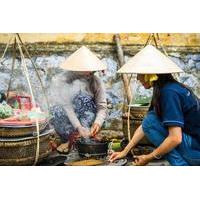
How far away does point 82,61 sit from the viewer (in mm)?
4438

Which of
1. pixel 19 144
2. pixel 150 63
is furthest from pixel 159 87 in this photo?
pixel 19 144

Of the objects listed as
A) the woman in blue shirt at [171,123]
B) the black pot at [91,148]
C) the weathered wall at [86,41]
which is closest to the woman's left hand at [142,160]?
the woman in blue shirt at [171,123]

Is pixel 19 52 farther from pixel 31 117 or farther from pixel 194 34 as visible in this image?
pixel 194 34

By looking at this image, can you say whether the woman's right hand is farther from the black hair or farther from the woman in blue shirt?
the black hair

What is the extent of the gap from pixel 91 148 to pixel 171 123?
1.71ft

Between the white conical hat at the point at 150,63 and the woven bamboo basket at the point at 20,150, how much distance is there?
669mm

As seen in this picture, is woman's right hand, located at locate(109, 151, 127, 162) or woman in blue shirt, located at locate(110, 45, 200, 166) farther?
woman's right hand, located at locate(109, 151, 127, 162)

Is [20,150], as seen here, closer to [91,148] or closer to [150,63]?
[91,148]

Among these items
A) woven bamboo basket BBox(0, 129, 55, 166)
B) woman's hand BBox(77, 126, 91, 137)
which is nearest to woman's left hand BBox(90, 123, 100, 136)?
woman's hand BBox(77, 126, 91, 137)

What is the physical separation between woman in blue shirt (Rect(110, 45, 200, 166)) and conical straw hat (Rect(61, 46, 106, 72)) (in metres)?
0.28

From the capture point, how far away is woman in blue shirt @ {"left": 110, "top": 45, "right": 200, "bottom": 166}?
4.33 m

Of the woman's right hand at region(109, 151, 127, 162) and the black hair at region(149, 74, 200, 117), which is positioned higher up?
the black hair at region(149, 74, 200, 117)
